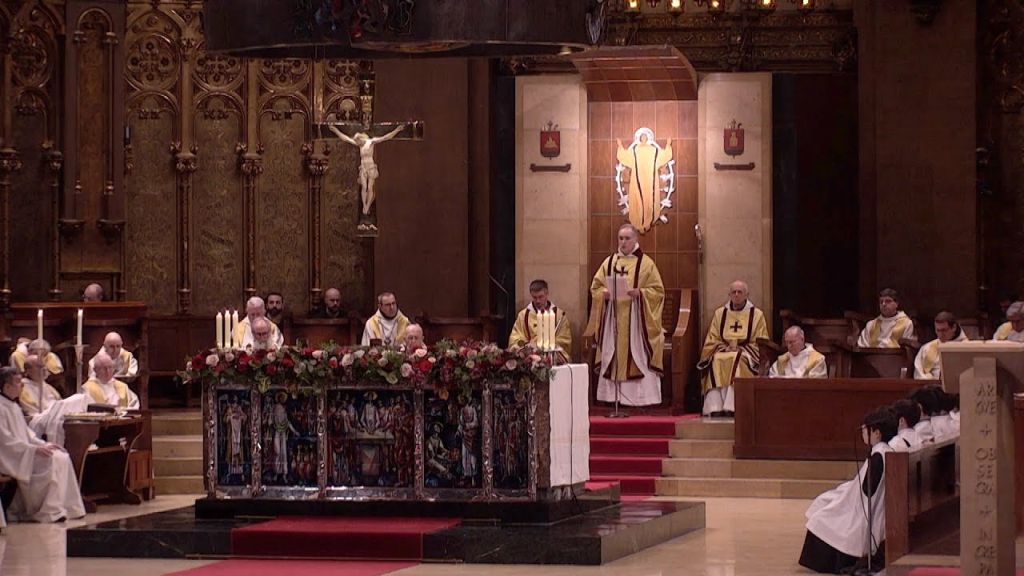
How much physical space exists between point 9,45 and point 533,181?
533 centimetres

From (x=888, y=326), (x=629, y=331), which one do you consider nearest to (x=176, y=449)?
(x=629, y=331)

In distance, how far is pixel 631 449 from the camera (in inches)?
669

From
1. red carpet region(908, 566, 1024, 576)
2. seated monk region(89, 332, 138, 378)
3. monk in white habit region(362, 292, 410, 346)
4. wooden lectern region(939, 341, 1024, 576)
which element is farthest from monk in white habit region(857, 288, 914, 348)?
wooden lectern region(939, 341, 1024, 576)

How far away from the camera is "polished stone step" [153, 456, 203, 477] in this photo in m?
16.9

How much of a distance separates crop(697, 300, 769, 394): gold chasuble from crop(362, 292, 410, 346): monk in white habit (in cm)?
286

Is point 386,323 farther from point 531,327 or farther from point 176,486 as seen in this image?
point 176,486

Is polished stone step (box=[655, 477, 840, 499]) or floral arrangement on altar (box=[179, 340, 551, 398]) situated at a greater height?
floral arrangement on altar (box=[179, 340, 551, 398])

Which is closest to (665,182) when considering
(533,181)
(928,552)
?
(533,181)

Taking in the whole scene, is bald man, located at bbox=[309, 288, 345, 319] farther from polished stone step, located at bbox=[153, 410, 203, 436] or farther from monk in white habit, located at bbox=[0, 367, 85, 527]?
monk in white habit, located at bbox=[0, 367, 85, 527]

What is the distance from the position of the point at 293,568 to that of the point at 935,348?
7062 millimetres

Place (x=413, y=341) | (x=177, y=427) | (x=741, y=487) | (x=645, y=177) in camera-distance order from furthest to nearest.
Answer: (x=645, y=177), (x=177, y=427), (x=741, y=487), (x=413, y=341)

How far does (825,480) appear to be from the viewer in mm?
16141

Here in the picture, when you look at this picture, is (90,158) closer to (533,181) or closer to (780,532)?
(533,181)

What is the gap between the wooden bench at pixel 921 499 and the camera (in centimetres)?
1109
